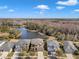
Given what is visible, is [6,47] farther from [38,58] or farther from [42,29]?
[42,29]

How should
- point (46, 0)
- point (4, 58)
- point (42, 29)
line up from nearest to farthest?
point (4, 58) → point (46, 0) → point (42, 29)

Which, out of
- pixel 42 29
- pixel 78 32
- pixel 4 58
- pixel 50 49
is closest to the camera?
pixel 4 58

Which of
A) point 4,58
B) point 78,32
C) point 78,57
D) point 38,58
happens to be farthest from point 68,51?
point 78,32

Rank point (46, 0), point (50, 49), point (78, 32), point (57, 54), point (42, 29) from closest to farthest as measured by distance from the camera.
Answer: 1. point (57, 54)
2. point (50, 49)
3. point (78, 32)
4. point (46, 0)
5. point (42, 29)

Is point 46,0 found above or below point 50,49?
above

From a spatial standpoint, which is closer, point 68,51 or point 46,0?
point 68,51

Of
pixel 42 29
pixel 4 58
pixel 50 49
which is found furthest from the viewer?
pixel 42 29

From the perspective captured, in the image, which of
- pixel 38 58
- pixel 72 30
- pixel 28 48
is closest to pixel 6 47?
pixel 28 48

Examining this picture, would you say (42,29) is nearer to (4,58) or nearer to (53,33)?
(53,33)

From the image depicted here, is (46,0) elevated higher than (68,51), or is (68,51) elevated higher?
(46,0)
